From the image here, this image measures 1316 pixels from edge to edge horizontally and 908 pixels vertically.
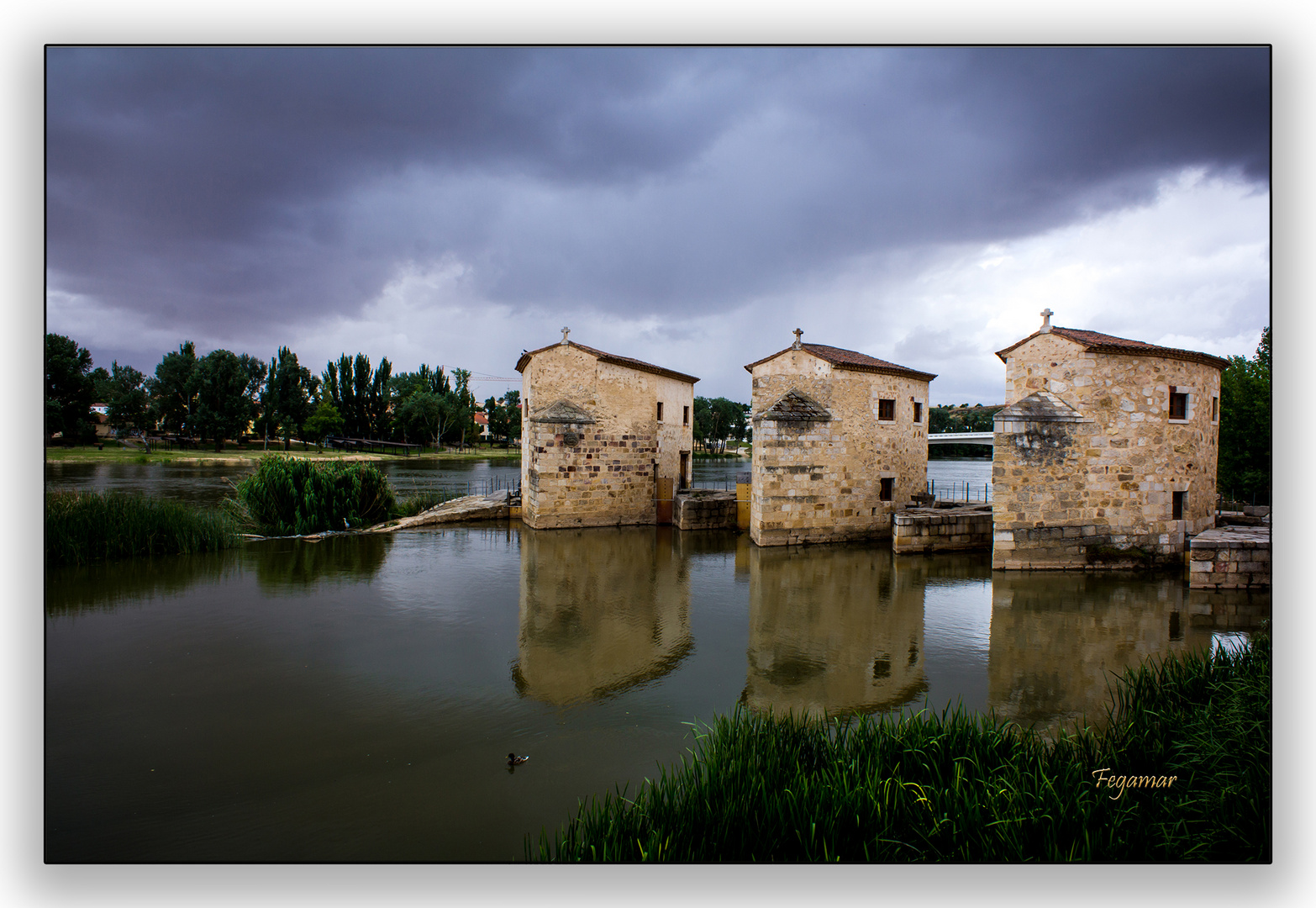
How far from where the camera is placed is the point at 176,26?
317 cm

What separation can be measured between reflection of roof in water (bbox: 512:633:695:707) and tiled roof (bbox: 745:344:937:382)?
290 inches

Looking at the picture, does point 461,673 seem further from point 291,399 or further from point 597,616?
point 291,399

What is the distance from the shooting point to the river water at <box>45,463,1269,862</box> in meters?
3.08

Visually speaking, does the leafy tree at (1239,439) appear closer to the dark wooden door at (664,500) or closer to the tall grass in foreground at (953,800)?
the tall grass in foreground at (953,800)

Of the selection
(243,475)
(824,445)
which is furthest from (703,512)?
(243,475)

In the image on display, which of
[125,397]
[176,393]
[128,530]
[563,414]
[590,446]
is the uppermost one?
[176,393]

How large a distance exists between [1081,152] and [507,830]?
19.9ft

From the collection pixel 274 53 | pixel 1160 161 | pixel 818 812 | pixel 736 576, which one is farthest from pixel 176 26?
pixel 736 576

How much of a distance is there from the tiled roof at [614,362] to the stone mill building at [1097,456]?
757cm

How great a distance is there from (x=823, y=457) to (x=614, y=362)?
5.26 m

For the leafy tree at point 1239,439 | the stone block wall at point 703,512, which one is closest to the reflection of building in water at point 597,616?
the stone block wall at point 703,512

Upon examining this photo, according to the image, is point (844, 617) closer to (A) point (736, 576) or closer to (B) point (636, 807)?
(A) point (736, 576)

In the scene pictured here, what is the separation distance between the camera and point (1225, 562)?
7.41m

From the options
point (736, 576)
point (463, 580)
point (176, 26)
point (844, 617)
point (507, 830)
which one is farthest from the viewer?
point (736, 576)
